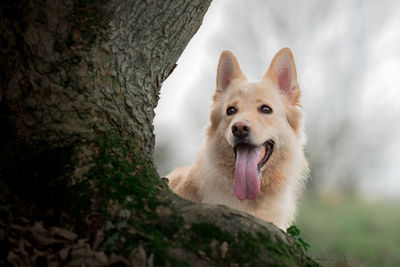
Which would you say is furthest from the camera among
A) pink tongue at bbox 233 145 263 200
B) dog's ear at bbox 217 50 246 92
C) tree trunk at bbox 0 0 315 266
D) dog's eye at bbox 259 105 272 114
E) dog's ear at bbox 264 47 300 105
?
dog's ear at bbox 217 50 246 92

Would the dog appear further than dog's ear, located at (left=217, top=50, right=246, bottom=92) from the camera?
No

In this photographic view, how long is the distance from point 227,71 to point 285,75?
701 millimetres

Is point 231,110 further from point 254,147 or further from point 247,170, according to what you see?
point 247,170

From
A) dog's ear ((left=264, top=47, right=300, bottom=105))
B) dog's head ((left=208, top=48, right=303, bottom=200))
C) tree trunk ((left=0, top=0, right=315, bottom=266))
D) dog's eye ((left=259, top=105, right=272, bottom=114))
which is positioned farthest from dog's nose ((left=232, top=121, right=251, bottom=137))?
tree trunk ((left=0, top=0, right=315, bottom=266))

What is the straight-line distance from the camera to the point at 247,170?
369 cm

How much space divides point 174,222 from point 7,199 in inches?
38.8

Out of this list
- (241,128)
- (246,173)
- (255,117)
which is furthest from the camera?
(255,117)

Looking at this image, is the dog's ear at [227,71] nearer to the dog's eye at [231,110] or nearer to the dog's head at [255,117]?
the dog's head at [255,117]

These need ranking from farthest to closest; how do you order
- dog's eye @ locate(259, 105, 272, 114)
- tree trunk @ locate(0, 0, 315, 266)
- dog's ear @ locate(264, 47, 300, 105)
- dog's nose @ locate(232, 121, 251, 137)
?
dog's ear @ locate(264, 47, 300, 105)
dog's eye @ locate(259, 105, 272, 114)
dog's nose @ locate(232, 121, 251, 137)
tree trunk @ locate(0, 0, 315, 266)

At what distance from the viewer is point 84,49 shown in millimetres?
2258

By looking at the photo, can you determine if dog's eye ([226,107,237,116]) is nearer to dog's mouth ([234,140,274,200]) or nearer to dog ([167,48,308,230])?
dog ([167,48,308,230])

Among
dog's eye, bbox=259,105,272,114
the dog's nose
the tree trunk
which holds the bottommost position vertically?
the tree trunk

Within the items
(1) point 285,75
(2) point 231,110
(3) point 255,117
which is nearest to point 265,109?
(3) point 255,117

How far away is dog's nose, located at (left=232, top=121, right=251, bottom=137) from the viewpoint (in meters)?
3.52
